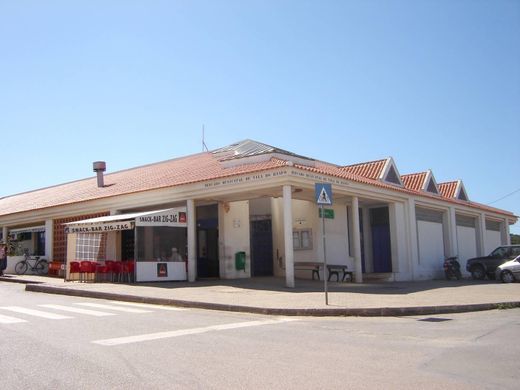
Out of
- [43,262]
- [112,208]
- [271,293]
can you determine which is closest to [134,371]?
[271,293]

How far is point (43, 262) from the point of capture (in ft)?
86.6

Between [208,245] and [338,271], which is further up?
[208,245]

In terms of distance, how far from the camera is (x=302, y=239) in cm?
2458

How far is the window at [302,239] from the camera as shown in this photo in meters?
24.2

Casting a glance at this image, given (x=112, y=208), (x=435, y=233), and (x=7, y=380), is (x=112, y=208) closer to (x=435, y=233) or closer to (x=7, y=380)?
(x=435, y=233)

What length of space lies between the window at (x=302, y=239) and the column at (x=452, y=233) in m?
8.66

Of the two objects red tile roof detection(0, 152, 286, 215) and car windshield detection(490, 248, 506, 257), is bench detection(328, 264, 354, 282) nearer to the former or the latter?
red tile roof detection(0, 152, 286, 215)

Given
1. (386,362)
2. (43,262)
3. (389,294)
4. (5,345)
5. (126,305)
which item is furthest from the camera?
(43,262)

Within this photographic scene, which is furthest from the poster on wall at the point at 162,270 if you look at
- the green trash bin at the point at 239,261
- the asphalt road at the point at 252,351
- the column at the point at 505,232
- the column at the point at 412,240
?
the column at the point at 505,232

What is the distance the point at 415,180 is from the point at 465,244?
518cm

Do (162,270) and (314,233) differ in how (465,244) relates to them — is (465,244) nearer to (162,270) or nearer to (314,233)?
(314,233)

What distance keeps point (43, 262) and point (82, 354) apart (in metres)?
20.8

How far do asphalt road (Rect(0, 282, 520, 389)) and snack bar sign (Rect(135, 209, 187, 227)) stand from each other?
322 inches

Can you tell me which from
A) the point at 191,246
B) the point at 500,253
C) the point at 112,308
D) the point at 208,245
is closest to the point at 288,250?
the point at 191,246
